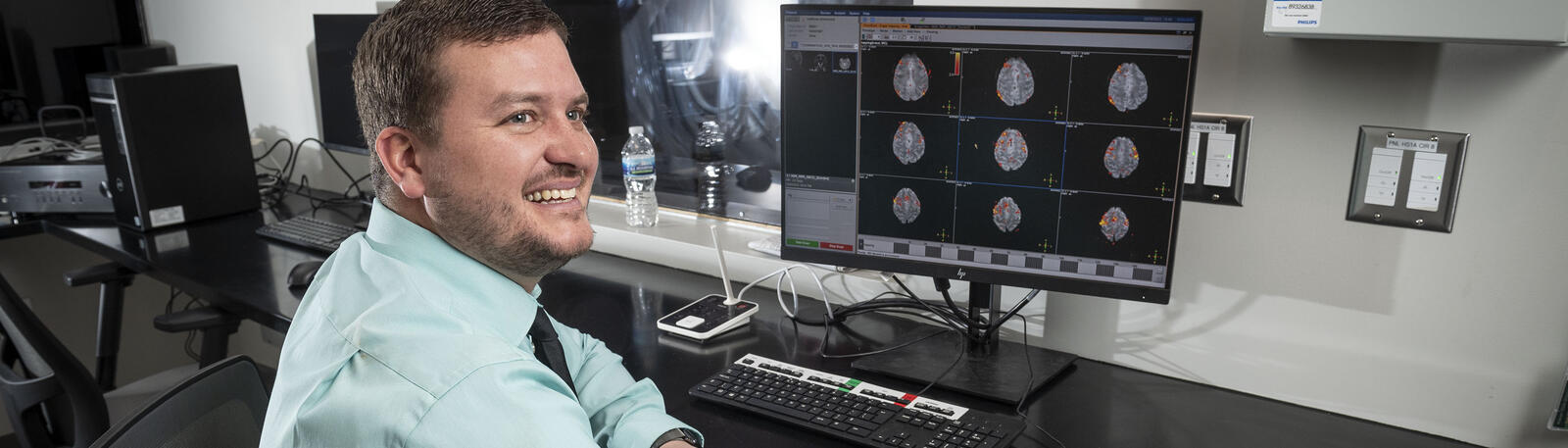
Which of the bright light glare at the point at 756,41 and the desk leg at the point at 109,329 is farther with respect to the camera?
the desk leg at the point at 109,329

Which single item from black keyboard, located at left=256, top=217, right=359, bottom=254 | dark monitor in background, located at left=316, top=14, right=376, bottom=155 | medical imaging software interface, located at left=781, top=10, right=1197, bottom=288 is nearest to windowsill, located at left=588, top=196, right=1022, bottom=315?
medical imaging software interface, located at left=781, top=10, right=1197, bottom=288

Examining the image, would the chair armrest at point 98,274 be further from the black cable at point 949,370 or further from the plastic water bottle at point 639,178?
the black cable at point 949,370

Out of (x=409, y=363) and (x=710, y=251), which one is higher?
(x=409, y=363)

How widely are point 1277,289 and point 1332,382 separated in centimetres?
15

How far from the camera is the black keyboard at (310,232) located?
2.21 metres

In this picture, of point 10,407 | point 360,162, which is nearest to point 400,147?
point 10,407

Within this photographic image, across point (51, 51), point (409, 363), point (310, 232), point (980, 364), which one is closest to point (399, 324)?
point (409, 363)

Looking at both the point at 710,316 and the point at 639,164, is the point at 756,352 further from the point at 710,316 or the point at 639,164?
the point at 639,164

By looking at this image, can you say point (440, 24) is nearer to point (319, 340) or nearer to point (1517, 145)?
point (319, 340)
